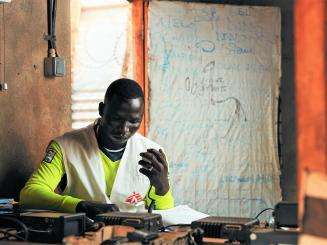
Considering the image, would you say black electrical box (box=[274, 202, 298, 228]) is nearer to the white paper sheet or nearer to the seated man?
the white paper sheet

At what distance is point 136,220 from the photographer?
1.59 m

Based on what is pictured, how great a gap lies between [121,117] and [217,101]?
1392 millimetres

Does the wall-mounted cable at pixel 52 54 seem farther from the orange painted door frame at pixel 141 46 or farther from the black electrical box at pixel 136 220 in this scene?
the black electrical box at pixel 136 220

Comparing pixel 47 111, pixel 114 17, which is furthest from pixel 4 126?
pixel 114 17

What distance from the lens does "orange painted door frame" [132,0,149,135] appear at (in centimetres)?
362

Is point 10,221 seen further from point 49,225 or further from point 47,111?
point 47,111

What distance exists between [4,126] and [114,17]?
4.69 feet

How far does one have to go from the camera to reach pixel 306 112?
2.77 ft

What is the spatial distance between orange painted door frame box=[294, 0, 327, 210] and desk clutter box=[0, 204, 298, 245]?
2.17ft

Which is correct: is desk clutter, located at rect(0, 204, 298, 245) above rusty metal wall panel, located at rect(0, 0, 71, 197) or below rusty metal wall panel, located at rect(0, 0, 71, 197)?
below

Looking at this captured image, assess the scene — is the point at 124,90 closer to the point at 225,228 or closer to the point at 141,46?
the point at 225,228

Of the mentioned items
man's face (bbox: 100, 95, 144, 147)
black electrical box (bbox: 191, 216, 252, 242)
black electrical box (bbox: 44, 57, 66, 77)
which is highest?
black electrical box (bbox: 44, 57, 66, 77)

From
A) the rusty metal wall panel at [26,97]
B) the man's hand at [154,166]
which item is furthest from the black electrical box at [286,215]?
the rusty metal wall panel at [26,97]

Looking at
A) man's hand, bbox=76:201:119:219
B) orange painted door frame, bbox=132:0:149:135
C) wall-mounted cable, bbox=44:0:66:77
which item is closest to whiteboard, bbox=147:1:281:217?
orange painted door frame, bbox=132:0:149:135
